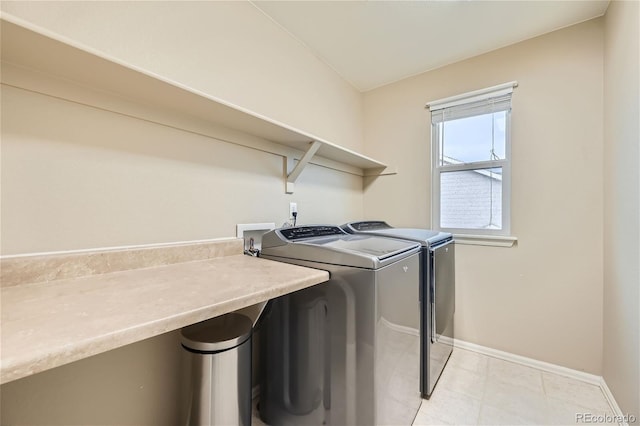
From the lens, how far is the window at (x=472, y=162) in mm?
2008

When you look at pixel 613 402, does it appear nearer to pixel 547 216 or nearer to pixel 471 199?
pixel 547 216

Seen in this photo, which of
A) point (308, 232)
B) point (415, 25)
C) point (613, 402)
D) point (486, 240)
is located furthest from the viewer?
point (486, 240)

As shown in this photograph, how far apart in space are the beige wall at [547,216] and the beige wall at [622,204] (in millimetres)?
79

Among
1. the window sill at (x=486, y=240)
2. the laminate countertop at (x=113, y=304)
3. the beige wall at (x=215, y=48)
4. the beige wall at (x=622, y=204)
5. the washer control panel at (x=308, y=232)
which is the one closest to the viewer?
the laminate countertop at (x=113, y=304)

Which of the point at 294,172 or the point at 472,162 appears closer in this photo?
the point at 294,172

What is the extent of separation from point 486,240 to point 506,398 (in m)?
1.05

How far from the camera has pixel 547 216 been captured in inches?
72.4

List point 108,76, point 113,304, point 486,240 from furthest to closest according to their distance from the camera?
point 486,240, point 108,76, point 113,304

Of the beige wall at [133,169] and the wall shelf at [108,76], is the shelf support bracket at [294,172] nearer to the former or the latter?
the beige wall at [133,169]

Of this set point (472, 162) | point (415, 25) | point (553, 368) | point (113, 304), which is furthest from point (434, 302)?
point (415, 25)

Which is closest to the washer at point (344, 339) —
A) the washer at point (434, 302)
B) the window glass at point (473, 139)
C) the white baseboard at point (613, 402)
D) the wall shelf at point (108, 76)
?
the washer at point (434, 302)

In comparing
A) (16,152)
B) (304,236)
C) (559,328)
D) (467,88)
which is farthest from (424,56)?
(16,152)

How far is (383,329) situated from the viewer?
112 centimetres

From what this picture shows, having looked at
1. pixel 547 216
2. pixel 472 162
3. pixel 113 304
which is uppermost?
pixel 472 162
